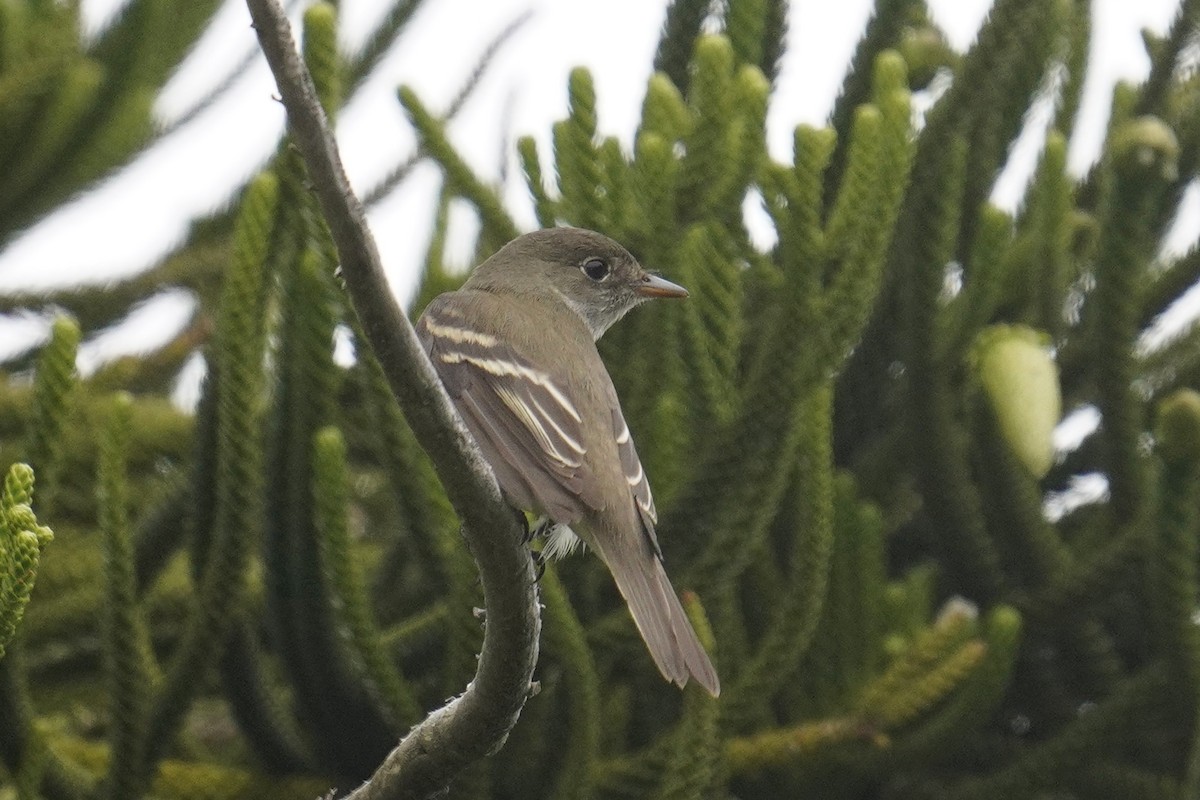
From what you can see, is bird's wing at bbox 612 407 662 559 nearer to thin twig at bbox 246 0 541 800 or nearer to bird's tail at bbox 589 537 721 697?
bird's tail at bbox 589 537 721 697

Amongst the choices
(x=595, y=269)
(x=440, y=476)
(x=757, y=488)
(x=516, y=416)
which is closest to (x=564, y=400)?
(x=516, y=416)

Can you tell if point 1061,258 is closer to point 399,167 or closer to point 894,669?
point 894,669

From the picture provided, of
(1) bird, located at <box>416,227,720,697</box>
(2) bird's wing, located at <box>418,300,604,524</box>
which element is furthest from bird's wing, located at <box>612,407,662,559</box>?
(2) bird's wing, located at <box>418,300,604,524</box>

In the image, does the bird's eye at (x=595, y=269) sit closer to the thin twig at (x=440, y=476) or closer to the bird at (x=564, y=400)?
the bird at (x=564, y=400)

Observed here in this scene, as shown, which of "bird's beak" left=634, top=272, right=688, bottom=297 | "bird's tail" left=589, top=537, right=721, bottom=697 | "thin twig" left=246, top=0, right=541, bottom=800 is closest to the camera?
"thin twig" left=246, top=0, right=541, bottom=800

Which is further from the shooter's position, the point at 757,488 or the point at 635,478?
the point at 757,488

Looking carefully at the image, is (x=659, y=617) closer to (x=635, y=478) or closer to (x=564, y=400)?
(x=635, y=478)

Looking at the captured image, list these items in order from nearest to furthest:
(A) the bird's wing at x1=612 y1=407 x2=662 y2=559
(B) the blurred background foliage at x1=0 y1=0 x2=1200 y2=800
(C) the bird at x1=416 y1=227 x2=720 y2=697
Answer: (C) the bird at x1=416 y1=227 x2=720 y2=697, (A) the bird's wing at x1=612 y1=407 x2=662 y2=559, (B) the blurred background foliage at x1=0 y1=0 x2=1200 y2=800

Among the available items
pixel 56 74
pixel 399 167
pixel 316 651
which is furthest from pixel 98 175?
pixel 316 651
